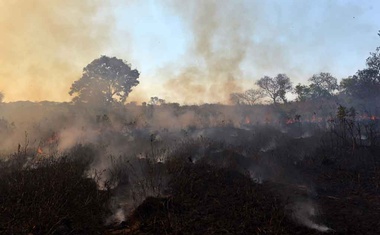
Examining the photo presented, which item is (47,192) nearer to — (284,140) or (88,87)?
(284,140)

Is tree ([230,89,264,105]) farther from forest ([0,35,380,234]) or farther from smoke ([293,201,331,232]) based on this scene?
smoke ([293,201,331,232])

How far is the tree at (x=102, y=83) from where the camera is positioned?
126 feet

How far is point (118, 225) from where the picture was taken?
781 cm

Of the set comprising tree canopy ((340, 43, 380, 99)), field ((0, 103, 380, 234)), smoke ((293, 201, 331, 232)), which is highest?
tree canopy ((340, 43, 380, 99))

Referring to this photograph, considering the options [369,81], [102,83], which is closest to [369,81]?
[369,81]

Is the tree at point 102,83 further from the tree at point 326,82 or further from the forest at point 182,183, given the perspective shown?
the tree at point 326,82

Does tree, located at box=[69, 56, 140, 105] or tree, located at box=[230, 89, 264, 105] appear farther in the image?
tree, located at box=[230, 89, 264, 105]

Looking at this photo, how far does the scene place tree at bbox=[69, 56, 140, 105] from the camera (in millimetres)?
38531

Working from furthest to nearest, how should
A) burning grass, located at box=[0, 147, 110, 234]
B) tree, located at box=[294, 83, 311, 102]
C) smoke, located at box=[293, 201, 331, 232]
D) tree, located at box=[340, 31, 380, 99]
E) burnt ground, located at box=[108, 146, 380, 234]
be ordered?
tree, located at box=[294, 83, 311, 102], tree, located at box=[340, 31, 380, 99], smoke, located at box=[293, 201, 331, 232], burnt ground, located at box=[108, 146, 380, 234], burning grass, located at box=[0, 147, 110, 234]

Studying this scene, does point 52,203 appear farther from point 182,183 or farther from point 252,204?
point 252,204

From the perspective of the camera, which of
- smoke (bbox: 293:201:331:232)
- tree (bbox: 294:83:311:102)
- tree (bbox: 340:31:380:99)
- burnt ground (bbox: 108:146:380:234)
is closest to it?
burnt ground (bbox: 108:146:380:234)

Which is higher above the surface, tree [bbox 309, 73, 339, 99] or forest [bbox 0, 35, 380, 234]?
tree [bbox 309, 73, 339, 99]

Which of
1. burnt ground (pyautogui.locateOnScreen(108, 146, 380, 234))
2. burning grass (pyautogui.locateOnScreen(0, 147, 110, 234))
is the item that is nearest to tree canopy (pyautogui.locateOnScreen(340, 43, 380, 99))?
burnt ground (pyautogui.locateOnScreen(108, 146, 380, 234))

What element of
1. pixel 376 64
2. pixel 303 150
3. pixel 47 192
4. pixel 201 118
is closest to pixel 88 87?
pixel 201 118
